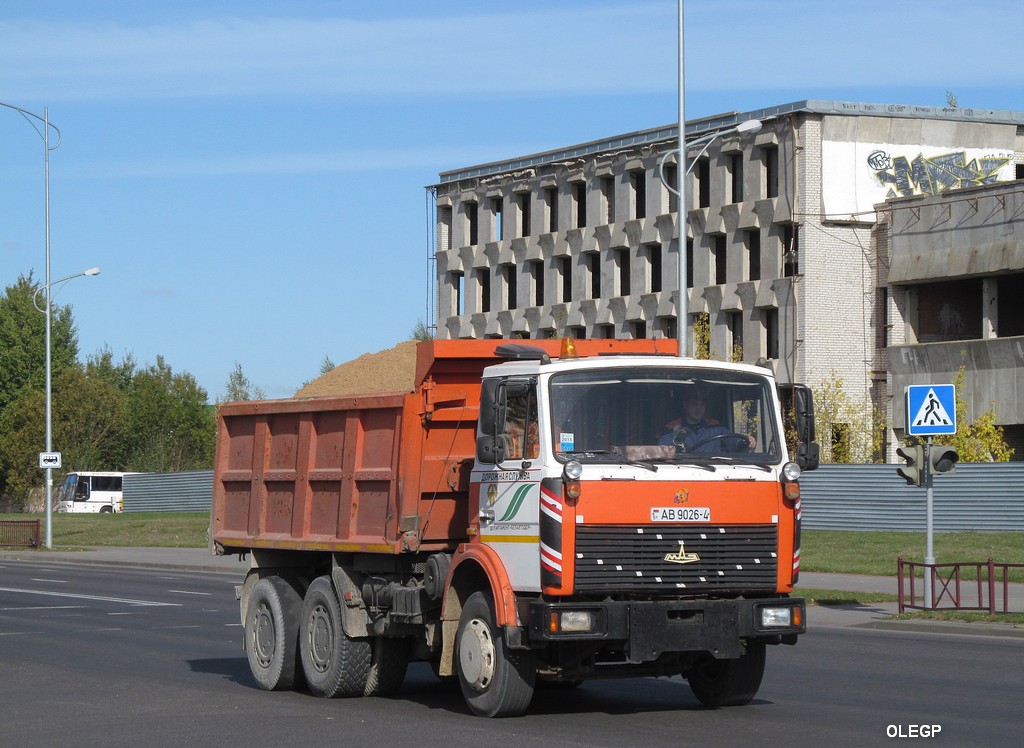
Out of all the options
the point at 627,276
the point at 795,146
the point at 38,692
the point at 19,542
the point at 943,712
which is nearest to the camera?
the point at 943,712

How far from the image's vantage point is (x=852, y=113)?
198 feet

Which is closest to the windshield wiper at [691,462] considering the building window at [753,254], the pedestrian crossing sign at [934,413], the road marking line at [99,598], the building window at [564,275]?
the pedestrian crossing sign at [934,413]

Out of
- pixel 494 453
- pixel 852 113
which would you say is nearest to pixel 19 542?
pixel 852 113

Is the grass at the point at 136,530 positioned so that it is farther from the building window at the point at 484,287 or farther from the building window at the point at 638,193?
the building window at the point at 638,193

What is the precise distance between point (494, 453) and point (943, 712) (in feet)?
13.4

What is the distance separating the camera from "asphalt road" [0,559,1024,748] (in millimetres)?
10969

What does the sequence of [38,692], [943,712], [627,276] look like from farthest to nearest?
[627,276] < [38,692] < [943,712]

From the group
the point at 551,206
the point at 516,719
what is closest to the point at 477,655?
the point at 516,719

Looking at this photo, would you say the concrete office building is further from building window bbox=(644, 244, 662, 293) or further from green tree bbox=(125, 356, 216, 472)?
green tree bbox=(125, 356, 216, 472)

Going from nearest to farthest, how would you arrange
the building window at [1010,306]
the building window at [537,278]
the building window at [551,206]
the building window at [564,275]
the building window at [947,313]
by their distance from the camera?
the building window at [1010,306]
the building window at [947,313]
the building window at [564,275]
the building window at [551,206]
the building window at [537,278]

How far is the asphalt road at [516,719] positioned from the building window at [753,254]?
4340cm

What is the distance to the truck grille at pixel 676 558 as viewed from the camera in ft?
36.3

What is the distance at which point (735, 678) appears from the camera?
12.3m

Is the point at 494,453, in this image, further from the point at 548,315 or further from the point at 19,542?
the point at 548,315
